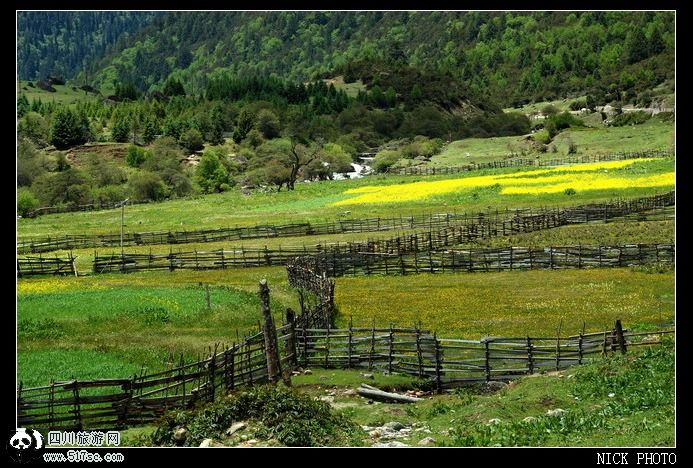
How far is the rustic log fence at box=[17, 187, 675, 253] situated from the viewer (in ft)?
242

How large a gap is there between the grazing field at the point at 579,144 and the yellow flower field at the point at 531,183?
1186 inches

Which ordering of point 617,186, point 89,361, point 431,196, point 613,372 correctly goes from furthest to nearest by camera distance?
point 431,196
point 617,186
point 89,361
point 613,372

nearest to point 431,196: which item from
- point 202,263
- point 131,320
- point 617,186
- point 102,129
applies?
point 617,186

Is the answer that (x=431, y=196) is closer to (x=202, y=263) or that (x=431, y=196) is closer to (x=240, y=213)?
(x=240, y=213)

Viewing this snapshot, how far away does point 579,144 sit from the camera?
15388cm

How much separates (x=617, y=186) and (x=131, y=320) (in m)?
63.9

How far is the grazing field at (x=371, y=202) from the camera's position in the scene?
88.2 m

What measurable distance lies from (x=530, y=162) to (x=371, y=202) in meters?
45.7

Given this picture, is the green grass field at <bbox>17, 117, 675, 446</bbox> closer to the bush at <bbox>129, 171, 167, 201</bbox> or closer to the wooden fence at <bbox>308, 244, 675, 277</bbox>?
the wooden fence at <bbox>308, 244, 675, 277</bbox>

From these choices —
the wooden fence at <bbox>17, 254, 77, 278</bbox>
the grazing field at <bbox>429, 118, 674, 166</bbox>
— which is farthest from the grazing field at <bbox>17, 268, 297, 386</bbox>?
the grazing field at <bbox>429, 118, 674, 166</bbox>

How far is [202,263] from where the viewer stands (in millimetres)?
63094

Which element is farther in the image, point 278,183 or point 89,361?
point 278,183

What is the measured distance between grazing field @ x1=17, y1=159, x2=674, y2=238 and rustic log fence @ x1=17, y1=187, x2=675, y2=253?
23.6 feet
